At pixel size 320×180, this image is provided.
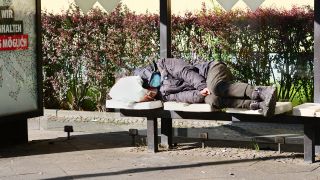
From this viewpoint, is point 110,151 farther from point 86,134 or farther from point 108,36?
point 108,36

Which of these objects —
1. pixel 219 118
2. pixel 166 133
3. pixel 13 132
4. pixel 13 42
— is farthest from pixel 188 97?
pixel 13 132

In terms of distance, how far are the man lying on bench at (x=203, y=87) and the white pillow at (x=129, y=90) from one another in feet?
0.31

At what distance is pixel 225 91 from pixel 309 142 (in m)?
1.05

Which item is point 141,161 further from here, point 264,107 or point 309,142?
point 309,142

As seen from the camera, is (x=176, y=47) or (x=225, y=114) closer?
(x=225, y=114)

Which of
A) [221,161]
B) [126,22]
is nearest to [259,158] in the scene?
[221,161]

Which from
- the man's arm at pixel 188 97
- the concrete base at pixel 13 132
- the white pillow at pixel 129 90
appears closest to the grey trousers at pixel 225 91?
the man's arm at pixel 188 97

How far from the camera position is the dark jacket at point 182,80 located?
8117 millimetres

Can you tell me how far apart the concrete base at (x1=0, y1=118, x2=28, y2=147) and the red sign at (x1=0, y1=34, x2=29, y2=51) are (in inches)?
35.8

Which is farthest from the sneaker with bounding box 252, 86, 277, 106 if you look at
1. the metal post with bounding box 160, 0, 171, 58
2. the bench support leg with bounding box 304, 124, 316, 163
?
the metal post with bounding box 160, 0, 171, 58

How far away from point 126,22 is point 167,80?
11.4 ft

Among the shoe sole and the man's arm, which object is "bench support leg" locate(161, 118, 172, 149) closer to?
the man's arm

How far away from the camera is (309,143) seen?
774 cm

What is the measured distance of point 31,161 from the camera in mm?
8250
